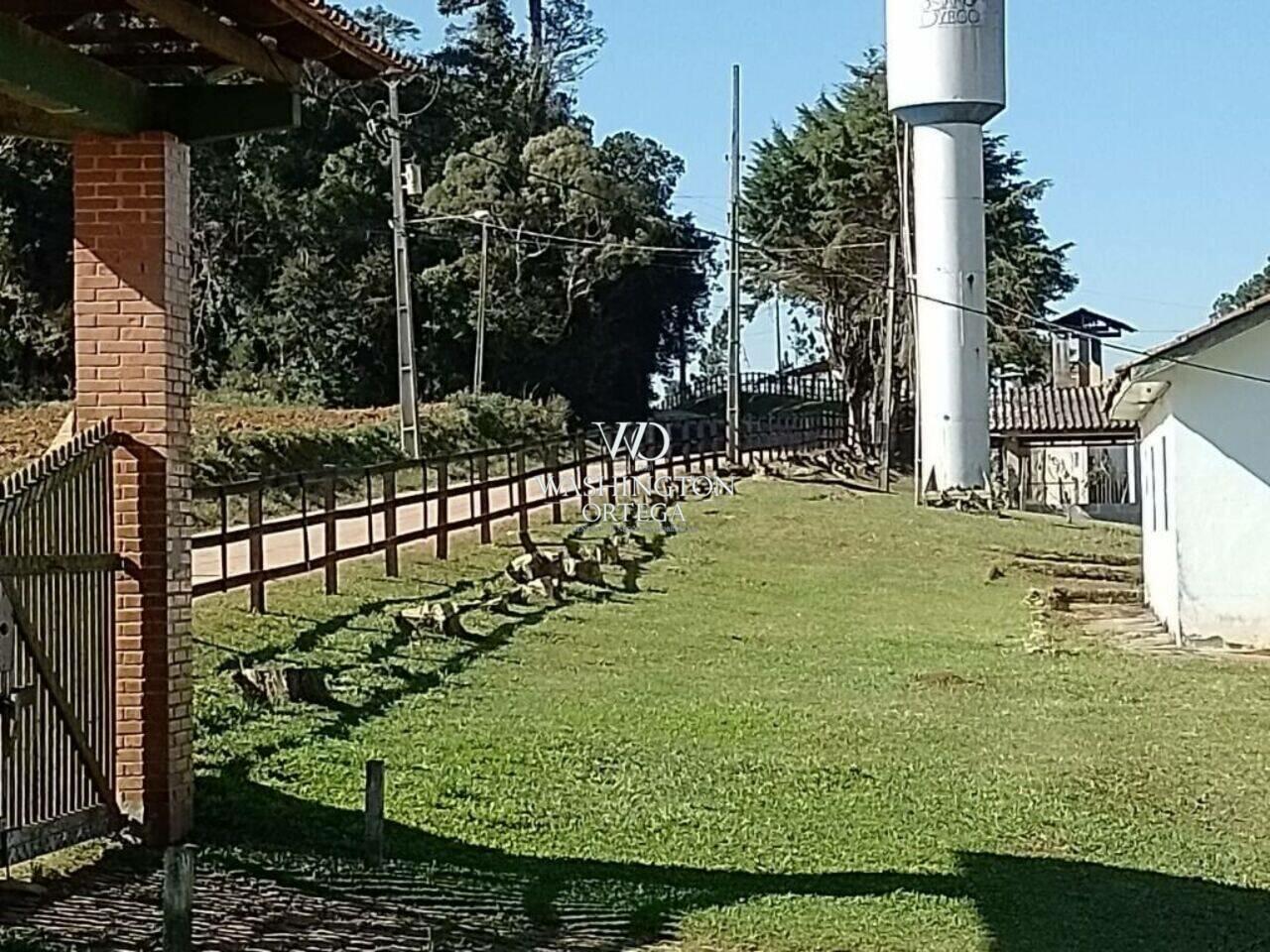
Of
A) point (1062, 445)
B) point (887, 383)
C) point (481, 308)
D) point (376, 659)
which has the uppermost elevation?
point (481, 308)

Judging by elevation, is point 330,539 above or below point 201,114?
below

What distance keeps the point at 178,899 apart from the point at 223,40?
4.20 m

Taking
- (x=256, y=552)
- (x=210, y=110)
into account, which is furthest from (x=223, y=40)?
(x=256, y=552)

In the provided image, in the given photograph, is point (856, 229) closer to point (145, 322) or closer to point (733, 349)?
point (733, 349)

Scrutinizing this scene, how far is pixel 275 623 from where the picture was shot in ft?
52.1

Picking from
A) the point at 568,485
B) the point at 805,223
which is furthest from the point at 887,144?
the point at 568,485

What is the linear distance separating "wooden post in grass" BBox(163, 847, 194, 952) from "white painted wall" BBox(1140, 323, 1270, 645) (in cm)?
1558

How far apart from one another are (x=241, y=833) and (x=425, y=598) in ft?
29.7

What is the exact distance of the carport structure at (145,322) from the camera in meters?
9.34

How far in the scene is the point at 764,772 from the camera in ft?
41.4

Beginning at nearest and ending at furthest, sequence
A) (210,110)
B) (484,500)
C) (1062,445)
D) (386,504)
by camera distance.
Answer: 1. (210,110)
2. (386,504)
3. (484,500)
4. (1062,445)

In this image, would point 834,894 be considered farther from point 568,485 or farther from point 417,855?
point 568,485

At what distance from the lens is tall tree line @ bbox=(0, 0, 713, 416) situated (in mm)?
46312

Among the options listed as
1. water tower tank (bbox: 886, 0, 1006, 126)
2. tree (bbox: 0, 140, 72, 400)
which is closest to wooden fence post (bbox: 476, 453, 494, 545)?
tree (bbox: 0, 140, 72, 400)
